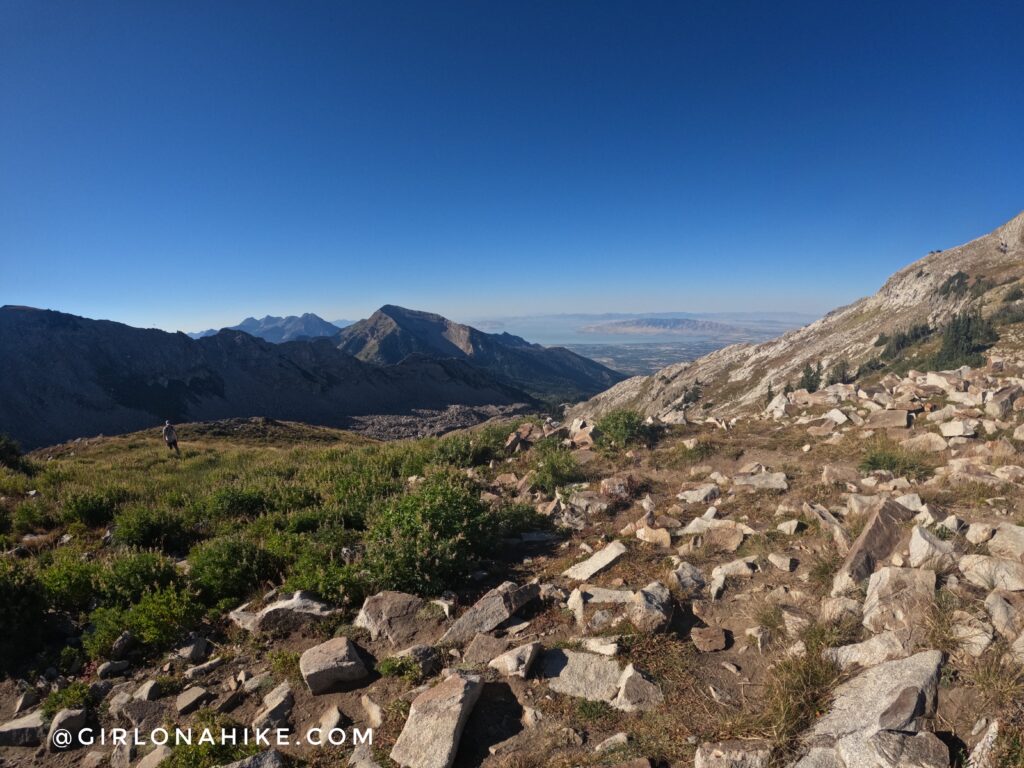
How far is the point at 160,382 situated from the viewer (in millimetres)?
153625

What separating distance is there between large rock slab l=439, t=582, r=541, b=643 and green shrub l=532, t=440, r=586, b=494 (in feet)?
14.1

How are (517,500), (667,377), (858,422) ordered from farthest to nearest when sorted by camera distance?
(667,377)
(858,422)
(517,500)

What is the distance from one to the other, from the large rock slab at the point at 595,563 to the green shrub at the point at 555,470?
322cm

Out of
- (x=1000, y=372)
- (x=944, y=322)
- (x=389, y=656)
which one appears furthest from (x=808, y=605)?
(x=944, y=322)

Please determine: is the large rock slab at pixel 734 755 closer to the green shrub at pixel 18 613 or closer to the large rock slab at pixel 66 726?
the large rock slab at pixel 66 726

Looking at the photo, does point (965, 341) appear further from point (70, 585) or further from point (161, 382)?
point (161, 382)

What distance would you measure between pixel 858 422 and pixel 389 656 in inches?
485

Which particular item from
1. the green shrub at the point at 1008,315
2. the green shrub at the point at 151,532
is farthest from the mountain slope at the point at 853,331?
the green shrub at the point at 151,532

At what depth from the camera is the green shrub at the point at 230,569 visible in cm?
688

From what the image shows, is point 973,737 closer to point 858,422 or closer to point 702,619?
point 702,619

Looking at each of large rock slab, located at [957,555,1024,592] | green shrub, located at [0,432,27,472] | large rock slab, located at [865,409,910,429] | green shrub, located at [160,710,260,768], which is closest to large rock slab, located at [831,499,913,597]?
large rock slab, located at [957,555,1024,592]

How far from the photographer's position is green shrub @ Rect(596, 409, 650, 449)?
41.0 feet

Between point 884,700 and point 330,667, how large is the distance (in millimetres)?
5045

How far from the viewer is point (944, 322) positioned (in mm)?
77000
